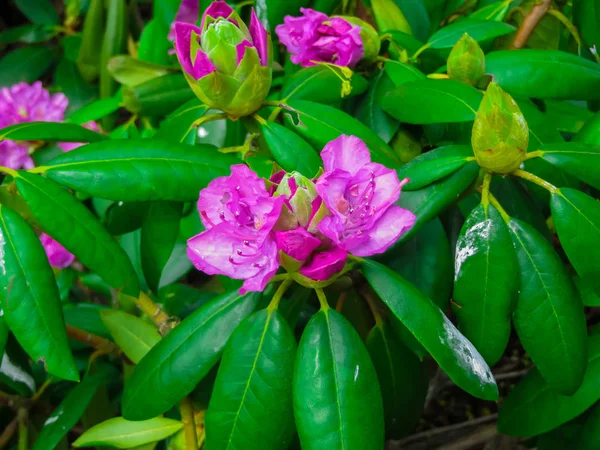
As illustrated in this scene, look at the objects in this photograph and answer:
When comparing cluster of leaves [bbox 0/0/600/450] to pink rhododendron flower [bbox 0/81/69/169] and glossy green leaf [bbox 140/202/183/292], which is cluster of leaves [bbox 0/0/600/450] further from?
pink rhododendron flower [bbox 0/81/69/169]

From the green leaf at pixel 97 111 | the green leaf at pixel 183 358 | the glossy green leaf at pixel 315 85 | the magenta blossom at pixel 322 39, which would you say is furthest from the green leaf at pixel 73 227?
the green leaf at pixel 97 111

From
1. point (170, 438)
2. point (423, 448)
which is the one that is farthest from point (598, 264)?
point (423, 448)

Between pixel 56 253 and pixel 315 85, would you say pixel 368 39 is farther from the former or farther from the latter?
pixel 56 253

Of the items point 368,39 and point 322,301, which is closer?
point 322,301

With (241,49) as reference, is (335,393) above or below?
below

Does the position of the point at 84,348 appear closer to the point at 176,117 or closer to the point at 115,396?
the point at 115,396

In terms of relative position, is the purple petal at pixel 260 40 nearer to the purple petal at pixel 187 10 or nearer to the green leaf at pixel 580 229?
the green leaf at pixel 580 229

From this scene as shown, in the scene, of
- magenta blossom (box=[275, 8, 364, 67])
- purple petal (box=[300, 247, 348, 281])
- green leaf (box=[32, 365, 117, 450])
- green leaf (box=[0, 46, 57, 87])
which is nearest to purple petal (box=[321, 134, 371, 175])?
purple petal (box=[300, 247, 348, 281])

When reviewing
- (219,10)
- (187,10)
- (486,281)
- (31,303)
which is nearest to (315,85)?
(219,10)
